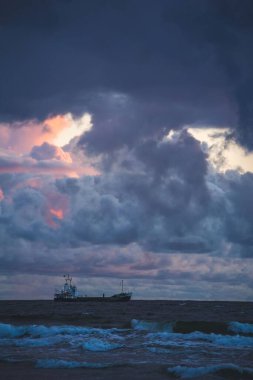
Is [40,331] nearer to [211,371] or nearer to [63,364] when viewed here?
[63,364]

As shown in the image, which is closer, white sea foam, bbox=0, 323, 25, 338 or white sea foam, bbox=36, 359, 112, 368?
white sea foam, bbox=36, 359, 112, 368

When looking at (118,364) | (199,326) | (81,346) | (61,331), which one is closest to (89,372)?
(118,364)

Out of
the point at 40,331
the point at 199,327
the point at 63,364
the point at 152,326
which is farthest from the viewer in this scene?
the point at 199,327

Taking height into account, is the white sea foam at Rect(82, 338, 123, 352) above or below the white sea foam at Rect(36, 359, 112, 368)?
above

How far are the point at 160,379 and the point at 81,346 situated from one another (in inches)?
491

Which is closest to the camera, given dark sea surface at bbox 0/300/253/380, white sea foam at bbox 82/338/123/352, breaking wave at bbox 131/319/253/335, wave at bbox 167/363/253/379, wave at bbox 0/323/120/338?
wave at bbox 167/363/253/379

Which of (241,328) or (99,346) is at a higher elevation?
(241,328)

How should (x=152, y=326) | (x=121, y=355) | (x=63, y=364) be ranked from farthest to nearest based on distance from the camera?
(x=152, y=326) < (x=121, y=355) < (x=63, y=364)

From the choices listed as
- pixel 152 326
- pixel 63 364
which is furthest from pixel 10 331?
pixel 63 364

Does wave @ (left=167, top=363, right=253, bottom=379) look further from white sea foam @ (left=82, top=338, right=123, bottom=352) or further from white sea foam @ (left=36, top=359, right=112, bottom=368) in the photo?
white sea foam @ (left=82, top=338, right=123, bottom=352)

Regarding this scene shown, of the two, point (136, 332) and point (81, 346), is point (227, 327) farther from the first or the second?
point (81, 346)

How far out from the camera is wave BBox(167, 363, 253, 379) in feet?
71.6

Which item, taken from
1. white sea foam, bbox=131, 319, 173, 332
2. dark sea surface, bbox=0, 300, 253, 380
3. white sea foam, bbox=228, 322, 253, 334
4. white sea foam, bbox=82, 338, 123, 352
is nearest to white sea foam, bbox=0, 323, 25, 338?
dark sea surface, bbox=0, 300, 253, 380

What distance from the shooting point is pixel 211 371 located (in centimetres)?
2238
